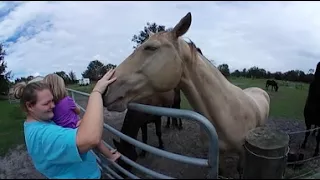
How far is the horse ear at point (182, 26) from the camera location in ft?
6.85

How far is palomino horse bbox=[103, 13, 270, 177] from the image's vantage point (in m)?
2.07

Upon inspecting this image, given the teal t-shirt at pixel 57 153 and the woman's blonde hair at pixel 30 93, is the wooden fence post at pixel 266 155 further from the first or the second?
the woman's blonde hair at pixel 30 93

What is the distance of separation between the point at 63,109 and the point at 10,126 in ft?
16.1

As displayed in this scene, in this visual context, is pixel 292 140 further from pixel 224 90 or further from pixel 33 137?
pixel 33 137

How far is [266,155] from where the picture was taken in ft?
4.68

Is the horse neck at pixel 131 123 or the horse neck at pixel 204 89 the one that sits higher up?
the horse neck at pixel 204 89

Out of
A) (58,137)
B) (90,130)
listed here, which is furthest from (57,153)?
(90,130)

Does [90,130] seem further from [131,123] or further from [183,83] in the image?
[131,123]

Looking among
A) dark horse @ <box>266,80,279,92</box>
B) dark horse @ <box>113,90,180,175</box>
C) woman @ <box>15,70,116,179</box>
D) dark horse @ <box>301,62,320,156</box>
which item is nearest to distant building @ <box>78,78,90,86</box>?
dark horse @ <box>113,90,180,175</box>

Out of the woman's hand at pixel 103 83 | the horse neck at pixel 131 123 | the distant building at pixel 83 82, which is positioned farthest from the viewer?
the distant building at pixel 83 82

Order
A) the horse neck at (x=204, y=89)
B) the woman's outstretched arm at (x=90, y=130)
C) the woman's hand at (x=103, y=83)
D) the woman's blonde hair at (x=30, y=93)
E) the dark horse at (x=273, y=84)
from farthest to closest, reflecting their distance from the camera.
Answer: the dark horse at (x=273, y=84)
the horse neck at (x=204, y=89)
the woman's hand at (x=103, y=83)
the woman's blonde hair at (x=30, y=93)
the woman's outstretched arm at (x=90, y=130)

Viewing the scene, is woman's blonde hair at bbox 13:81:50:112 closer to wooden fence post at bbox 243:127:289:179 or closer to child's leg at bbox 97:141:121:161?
child's leg at bbox 97:141:121:161

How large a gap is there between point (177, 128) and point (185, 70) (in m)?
4.16

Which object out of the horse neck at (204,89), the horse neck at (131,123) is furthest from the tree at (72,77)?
the horse neck at (204,89)
